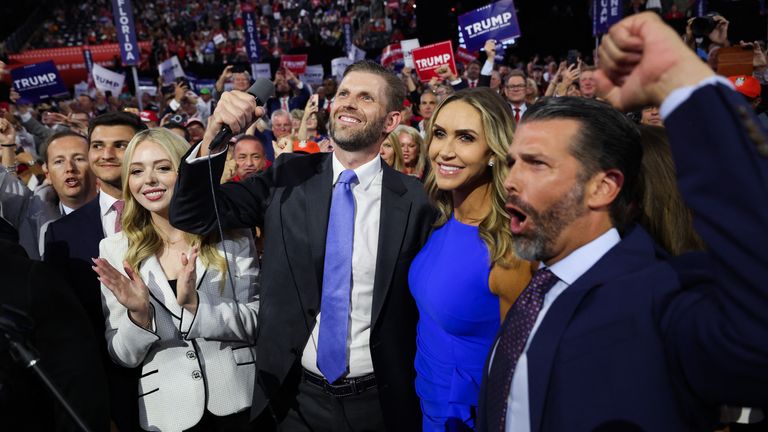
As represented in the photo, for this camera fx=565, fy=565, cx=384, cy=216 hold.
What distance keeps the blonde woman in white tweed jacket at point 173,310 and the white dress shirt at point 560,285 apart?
49.3 inches

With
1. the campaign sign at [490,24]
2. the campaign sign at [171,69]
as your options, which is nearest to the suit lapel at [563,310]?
the campaign sign at [490,24]

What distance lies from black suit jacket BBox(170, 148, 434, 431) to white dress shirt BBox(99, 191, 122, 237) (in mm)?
902

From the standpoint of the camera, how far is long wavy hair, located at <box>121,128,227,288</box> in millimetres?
2334

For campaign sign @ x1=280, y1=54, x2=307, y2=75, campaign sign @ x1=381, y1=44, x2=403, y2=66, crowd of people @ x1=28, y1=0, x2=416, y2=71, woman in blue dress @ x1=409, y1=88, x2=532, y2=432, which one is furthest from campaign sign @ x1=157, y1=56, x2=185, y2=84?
woman in blue dress @ x1=409, y1=88, x2=532, y2=432

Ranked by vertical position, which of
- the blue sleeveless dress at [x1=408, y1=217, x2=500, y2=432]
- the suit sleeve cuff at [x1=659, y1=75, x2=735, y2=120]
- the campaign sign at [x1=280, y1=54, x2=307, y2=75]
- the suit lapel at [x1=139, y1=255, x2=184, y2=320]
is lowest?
the blue sleeveless dress at [x1=408, y1=217, x2=500, y2=432]

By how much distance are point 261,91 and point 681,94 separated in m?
1.45

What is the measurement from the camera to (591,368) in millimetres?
1146

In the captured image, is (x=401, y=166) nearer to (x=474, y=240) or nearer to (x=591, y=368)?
(x=474, y=240)

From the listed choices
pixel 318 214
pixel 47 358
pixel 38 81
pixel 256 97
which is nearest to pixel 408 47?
pixel 38 81

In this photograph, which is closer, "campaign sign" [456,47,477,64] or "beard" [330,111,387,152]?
"beard" [330,111,387,152]

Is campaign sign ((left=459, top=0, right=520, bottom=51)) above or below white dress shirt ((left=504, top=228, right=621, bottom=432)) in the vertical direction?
above

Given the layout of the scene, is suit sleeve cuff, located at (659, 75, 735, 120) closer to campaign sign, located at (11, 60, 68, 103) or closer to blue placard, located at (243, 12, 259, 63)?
campaign sign, located at (11, 60, 68, 103)

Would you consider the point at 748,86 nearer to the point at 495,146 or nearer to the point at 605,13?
the point at 495,146

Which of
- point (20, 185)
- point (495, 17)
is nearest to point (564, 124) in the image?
point (20, 185)
